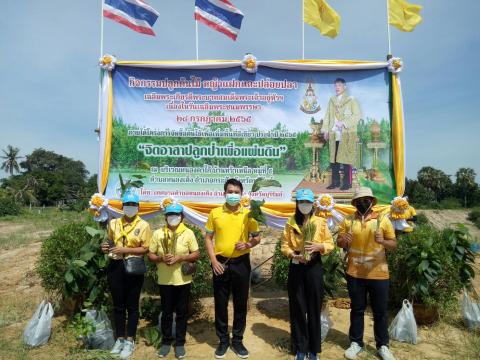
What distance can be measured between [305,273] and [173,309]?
147 cm

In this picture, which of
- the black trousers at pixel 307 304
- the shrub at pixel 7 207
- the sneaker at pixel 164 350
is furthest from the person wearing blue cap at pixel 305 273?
the shrub at pixel 7 207

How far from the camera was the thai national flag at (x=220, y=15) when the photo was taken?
6.00 metres

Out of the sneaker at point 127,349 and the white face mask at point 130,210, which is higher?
the white face mask at point 130,210

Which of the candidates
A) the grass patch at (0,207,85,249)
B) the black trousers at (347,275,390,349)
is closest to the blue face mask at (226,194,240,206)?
the black trousers at (347,275,390,349)

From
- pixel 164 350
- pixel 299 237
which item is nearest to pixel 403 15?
pixel 299 237

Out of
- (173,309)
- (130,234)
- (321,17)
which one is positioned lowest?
(173,309)

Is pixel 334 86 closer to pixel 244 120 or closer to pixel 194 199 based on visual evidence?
pixel 244 120

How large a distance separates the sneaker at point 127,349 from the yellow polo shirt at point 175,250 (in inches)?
28.9

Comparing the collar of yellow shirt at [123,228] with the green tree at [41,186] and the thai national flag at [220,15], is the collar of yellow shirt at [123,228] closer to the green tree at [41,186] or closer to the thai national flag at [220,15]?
the thai national flag at [220,15]

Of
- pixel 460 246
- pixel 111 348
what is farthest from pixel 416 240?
pixel 111 348

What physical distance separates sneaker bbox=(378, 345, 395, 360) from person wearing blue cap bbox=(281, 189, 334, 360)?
70cm

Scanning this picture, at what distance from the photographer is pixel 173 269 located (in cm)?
355

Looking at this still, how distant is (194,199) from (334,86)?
2.96 m

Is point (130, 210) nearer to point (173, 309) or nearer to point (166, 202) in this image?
point (173, 309)
